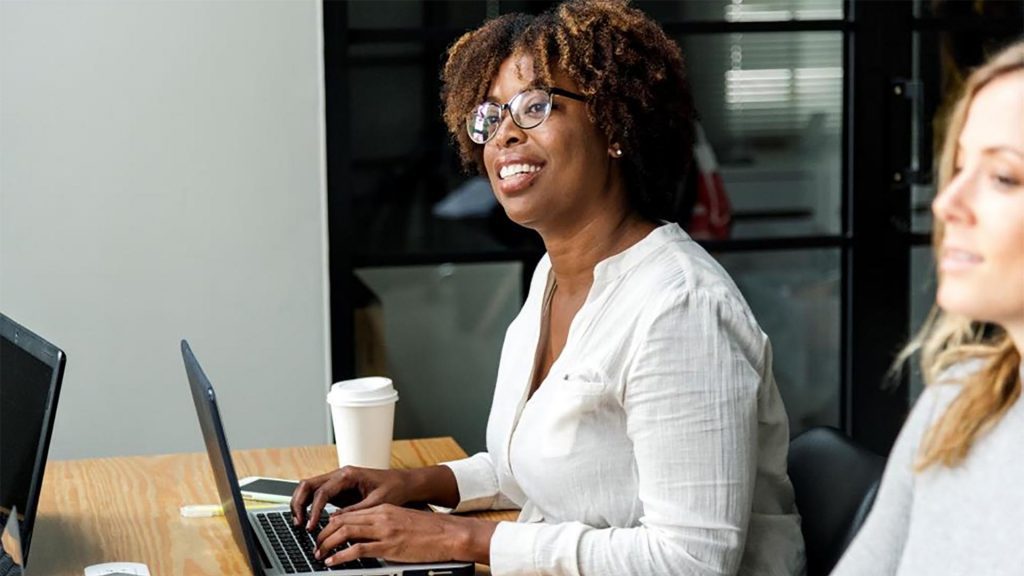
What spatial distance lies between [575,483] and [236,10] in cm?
173

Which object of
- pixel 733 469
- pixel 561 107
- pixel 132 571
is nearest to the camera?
pixel 733 469

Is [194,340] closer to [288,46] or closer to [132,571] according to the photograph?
[288,46]

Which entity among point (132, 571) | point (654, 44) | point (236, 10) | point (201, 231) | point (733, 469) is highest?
point (236, 10)

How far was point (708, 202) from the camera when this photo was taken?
3688 millimetres

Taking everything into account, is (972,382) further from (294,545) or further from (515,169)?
(294,545)

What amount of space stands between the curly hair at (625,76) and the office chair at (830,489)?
0.38 m

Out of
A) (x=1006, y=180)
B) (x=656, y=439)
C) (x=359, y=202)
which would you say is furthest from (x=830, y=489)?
(x=359, y=202)

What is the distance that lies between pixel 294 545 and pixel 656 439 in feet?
1.63

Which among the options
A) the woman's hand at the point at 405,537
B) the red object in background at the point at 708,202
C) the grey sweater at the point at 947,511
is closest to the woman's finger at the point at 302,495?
the woman's hand at the point at 405,537

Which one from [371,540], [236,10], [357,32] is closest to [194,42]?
[236,10]

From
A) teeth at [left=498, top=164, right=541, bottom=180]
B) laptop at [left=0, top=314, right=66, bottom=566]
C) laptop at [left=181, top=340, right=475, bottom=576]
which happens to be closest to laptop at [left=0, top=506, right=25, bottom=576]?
laptop at [left=0, top=314, right=66, bottom=566]

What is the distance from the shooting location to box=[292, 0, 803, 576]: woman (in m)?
1.70

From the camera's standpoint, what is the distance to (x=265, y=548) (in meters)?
1.84

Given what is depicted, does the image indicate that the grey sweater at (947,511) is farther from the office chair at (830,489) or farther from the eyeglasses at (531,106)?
the eyeglasses at (531,106)
